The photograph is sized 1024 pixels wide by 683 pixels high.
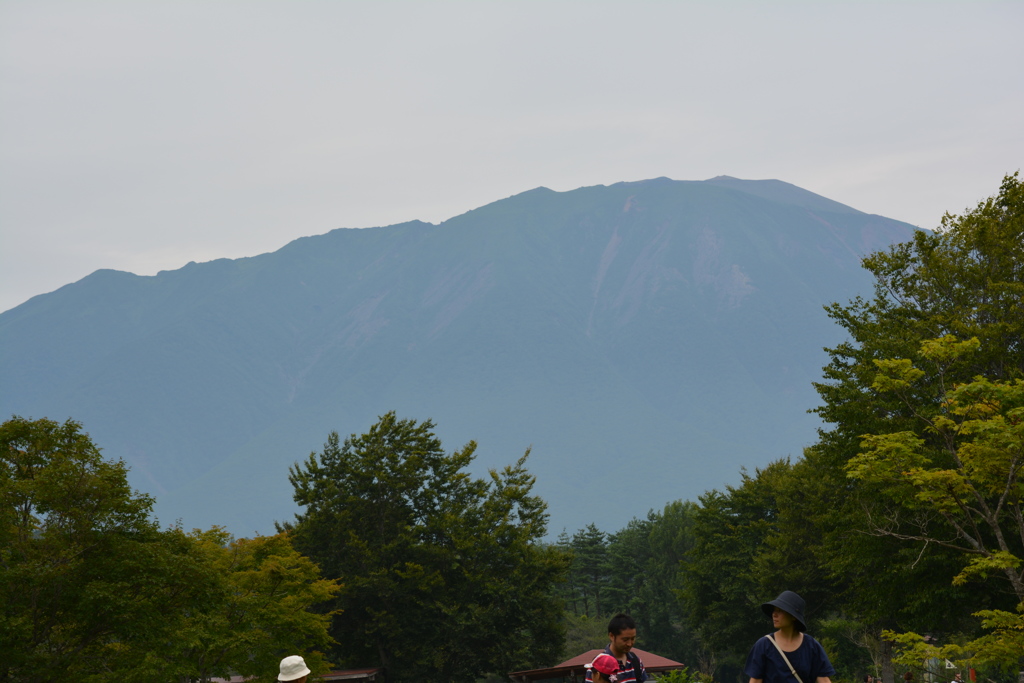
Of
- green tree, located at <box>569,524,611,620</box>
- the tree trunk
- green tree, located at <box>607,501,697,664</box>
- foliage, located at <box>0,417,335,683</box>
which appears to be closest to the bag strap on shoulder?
foliage, located at <box>0,417,335,683</box>

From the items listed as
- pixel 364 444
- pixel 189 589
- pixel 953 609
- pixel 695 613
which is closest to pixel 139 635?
pixel 189 589

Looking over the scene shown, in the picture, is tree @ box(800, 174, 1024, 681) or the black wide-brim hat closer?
the black wide-brim hat

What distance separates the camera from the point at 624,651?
8.91 meters

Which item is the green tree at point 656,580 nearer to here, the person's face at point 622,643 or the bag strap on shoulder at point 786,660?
the person's face at point 622,643

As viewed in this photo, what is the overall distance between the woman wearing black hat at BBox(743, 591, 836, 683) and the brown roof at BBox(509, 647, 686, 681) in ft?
97.9

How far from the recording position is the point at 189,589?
26.1 m

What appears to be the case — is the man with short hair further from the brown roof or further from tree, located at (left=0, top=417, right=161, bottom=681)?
the brown roof

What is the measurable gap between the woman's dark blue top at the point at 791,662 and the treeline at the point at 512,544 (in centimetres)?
1520

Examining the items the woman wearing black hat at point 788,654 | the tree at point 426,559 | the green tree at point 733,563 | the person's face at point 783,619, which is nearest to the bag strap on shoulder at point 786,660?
the woman wearing black hat at point 788,654

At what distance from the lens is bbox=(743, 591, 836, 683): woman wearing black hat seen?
7723 mm

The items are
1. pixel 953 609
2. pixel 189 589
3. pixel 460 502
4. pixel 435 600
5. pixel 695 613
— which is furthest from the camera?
pixel 695 613

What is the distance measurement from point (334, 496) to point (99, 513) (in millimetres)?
23544

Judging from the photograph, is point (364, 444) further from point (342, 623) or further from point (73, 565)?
point (73, 565)

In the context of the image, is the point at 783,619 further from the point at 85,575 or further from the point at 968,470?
the point at 85,575
